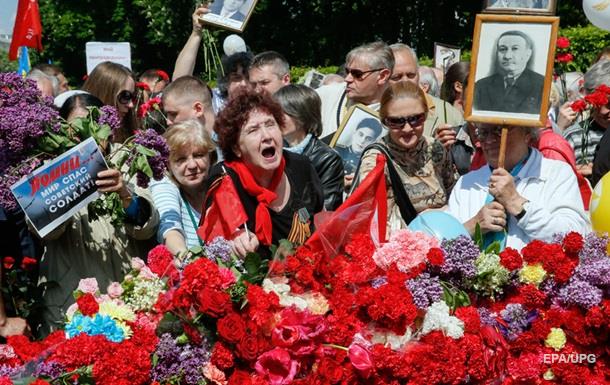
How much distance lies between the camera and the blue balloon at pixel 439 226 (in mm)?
3625

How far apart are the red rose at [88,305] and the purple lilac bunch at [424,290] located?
1120mm

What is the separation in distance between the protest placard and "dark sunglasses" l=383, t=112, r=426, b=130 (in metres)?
1.54

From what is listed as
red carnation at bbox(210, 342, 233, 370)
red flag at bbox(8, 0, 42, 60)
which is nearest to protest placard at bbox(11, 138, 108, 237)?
red carnation at bbox(210, 342, 233, 370)

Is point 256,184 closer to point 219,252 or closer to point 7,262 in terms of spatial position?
point 219,252

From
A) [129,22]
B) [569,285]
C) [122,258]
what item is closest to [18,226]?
[122,258]

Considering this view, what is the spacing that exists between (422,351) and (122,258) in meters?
1.93

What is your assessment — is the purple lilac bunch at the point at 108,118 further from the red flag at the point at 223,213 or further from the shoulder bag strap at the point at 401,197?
the shoulder bag strap at the point at 401,197

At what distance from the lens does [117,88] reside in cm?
581

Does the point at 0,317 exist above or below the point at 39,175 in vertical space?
below

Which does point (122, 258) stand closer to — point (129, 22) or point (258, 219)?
point (258, 219)

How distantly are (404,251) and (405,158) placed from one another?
57.6 inches

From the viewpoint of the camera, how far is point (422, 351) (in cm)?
302

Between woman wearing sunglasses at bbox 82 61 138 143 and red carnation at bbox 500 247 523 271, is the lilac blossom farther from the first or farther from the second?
woman wearing sunglasses at bbox 82 61 138 143

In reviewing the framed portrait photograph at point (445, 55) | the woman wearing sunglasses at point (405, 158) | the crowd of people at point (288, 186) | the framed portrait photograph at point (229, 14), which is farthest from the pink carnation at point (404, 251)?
the framed portrait photograph at point (445, 55)
